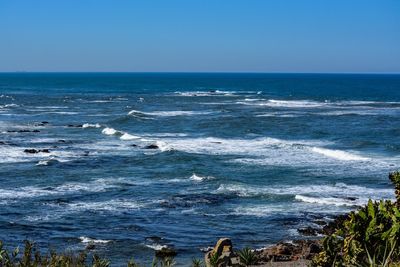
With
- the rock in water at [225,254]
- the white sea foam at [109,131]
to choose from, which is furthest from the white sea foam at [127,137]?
the rock in water at [225,254]

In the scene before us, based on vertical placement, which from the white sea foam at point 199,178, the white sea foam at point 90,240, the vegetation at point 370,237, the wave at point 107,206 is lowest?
the white sea foam at point 90,240

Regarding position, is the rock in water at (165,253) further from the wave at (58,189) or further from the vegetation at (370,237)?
the wave at (58,189)

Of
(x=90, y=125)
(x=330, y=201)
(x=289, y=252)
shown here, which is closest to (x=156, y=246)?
(x=289, y=252)

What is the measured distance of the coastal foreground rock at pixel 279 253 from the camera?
19.3 meters

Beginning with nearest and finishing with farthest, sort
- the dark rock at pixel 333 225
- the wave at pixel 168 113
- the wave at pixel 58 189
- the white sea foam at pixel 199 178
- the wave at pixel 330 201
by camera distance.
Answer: the dark rock at pixel 333 225 → the wave at pixel 330 201 → the wave at pixel 58 189 → the white sea foam at pixel 199 178 → the wave at pixel 168 113

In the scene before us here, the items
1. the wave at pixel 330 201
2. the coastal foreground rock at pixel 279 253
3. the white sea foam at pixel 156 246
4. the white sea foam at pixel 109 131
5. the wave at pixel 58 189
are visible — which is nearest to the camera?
the coastal foreground rock at pixel 279 253

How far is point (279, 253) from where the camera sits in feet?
68.4

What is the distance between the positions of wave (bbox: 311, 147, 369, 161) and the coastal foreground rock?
20.5 m

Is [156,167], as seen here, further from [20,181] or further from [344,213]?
[344,213]

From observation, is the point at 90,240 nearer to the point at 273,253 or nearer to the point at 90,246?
the point at 90,246

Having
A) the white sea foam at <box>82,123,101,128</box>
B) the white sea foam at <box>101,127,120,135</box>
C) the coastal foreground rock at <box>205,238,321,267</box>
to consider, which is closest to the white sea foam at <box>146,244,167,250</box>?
the coastal foreground rock at <box>205,238,321,267</box>

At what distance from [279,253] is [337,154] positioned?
2403 centimetres

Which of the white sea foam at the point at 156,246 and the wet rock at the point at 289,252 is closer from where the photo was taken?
the wet rock at the point at 289,252

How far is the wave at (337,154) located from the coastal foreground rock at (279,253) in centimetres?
2054
